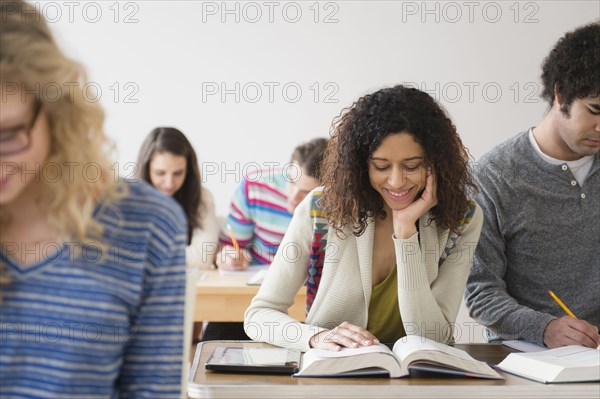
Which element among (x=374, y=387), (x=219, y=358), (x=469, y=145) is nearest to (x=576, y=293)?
(x=374, y=387)

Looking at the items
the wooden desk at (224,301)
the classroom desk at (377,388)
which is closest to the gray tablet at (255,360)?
the classroom desk at (377,388)

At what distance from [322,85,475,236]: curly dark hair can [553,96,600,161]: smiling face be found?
0.32 meters

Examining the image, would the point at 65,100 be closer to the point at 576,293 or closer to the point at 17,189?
the point at 17,189

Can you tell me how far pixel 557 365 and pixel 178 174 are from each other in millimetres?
2465

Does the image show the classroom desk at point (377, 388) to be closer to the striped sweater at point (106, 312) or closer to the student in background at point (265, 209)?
the striped sweater at point (106, 312)

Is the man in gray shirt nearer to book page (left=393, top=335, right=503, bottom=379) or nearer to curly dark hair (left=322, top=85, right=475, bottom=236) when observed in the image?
curly dark hair (left=322, top=85, right=475, bottom=236)

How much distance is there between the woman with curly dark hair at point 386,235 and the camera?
1.92 m

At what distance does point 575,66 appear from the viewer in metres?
2.13

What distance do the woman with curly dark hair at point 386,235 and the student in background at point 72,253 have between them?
0.72m

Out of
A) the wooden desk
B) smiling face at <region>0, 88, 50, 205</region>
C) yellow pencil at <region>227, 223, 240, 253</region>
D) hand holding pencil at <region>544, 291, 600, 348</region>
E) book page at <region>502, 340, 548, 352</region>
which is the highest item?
smiling face at <region>0, 88, 50, 205</region>

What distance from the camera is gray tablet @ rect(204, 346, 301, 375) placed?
162 cm

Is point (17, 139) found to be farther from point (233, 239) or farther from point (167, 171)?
point (167, 171)

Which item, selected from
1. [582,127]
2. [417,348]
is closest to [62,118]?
[417,348]

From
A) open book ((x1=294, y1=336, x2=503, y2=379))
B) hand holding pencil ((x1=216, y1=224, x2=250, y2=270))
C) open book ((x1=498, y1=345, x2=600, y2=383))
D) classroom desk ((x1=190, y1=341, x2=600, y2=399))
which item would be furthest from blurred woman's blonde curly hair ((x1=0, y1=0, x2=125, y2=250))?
hand holding pencil ((x1=216, y1=224, x2=250, y2=270))
